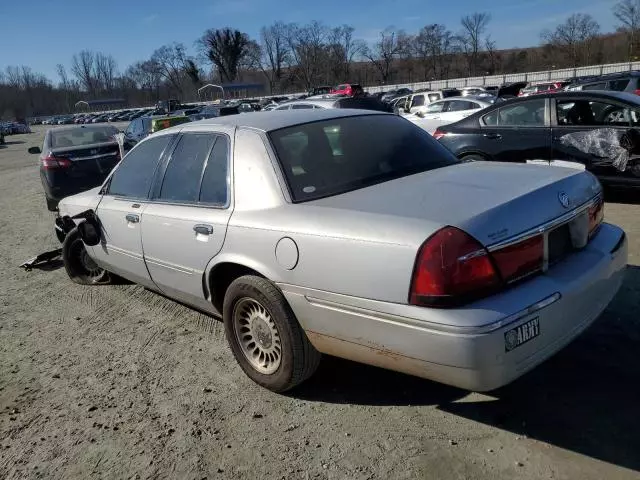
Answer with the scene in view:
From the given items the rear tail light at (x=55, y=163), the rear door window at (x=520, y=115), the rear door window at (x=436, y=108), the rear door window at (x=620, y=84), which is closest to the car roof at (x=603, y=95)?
the rear door window at (x=520, y=115)

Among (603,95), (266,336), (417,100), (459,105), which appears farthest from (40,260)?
(417,100)

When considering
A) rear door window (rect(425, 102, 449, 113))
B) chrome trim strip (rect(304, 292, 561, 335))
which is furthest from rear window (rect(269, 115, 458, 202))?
rear door window (rect(425, 102, 449, 113))

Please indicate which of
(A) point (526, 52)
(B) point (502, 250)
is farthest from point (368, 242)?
(A) point (526, 52)

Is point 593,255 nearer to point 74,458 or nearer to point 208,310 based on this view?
point 208,310

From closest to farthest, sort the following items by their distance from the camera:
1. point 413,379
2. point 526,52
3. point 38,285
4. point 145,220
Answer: point 413,379, point 145,220, point 38,285, point 526,52

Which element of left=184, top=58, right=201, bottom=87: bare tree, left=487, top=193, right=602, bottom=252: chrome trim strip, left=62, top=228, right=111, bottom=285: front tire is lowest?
left=62, top=228, right=111, bottom=285: front tire

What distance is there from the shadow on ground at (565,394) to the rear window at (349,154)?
1.20m

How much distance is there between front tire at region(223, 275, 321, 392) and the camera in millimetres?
2969

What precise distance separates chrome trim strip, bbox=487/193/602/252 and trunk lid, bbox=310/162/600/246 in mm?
20

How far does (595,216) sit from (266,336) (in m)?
2.03

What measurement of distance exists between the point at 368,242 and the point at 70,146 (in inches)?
356

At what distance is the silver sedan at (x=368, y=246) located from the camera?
7.72ft

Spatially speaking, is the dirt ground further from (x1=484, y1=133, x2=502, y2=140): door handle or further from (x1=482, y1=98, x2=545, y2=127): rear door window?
(x1=484, y1=133, x2=502, y2=140): door handle

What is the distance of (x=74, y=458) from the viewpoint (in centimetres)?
287
